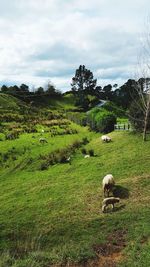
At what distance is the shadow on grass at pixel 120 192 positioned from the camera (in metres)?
30.8

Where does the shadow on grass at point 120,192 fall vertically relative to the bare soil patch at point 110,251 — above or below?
above

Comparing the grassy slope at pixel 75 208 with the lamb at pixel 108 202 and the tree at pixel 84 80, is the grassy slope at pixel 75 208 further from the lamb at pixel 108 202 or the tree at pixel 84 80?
the tree at pixel 84 80

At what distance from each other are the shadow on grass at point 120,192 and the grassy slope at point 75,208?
29 cm

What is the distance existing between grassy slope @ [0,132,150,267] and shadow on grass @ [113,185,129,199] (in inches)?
11.3

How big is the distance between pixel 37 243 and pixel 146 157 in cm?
1824

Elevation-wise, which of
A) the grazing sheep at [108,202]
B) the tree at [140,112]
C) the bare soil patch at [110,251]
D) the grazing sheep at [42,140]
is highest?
the tree at [140,112]

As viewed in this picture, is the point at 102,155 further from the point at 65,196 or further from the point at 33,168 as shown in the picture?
the point at 65,196

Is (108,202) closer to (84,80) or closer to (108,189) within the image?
(108,189)

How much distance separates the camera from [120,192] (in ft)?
104

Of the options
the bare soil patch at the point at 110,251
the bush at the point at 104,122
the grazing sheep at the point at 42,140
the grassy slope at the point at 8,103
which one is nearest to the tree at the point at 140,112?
the bush at the point at 104,122

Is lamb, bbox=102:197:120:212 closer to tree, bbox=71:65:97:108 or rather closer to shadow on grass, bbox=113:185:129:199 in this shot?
shadow on grass, bbox=113:185:129:199

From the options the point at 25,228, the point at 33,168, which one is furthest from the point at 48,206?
the point at 33,168

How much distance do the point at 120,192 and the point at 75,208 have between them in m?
4.27

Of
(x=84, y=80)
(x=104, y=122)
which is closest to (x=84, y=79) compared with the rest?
(x=84, y=80)
